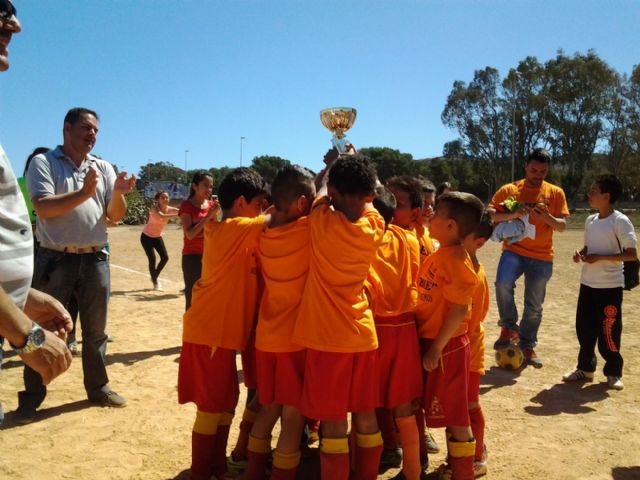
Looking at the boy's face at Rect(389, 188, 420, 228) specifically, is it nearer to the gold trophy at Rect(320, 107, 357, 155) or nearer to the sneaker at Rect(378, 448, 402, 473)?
the gold trophy at Rect(320, 107, 357, 155)

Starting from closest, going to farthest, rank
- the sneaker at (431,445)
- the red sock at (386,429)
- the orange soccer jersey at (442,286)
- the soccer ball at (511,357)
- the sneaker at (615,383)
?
1. the orange soccer jersey at (442,286)
2. the red sock at (386,429)
3. the sneaker at (431,445)
4. the sneaker at (615,383)
5. the soccer ball at (511,357)

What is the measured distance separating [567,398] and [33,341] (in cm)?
473

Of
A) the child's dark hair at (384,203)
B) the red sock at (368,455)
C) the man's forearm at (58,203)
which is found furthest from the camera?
the man's forearm at (58,203)

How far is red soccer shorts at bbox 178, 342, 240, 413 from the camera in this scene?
127 inches

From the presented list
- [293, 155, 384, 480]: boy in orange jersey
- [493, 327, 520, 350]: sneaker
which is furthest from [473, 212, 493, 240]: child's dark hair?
[493, 327, 520, 350]: sneaker

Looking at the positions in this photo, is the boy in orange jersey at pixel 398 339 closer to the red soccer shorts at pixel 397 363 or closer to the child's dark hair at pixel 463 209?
the red soccer shorts at pixel 397 363

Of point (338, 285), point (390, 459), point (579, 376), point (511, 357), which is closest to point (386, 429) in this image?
point (390, 459)

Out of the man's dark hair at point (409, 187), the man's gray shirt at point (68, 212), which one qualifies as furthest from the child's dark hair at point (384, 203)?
the man's gray shirt at point (68, 212)

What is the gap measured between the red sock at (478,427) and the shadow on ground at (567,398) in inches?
49.8

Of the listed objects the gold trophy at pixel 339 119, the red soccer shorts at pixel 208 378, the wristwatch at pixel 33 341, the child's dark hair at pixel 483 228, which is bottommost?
the red soccer shorts at pixel 208 378

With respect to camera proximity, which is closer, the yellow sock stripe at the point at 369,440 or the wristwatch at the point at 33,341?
the wristwatch at the point at 33,341

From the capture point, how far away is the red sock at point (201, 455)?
10.4 ft

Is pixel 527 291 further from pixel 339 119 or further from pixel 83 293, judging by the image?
pixel 83 293

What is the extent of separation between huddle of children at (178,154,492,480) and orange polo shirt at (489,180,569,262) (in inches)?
112
